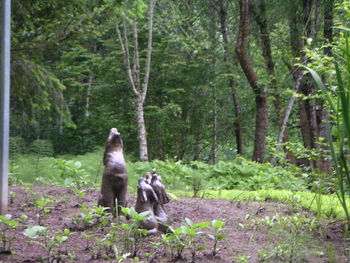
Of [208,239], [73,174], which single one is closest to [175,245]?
[208,239]

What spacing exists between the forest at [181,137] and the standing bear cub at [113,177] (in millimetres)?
97

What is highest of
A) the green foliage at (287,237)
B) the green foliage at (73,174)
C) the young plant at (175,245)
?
the green foliage at (73,174)

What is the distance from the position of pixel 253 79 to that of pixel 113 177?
8.58 metres

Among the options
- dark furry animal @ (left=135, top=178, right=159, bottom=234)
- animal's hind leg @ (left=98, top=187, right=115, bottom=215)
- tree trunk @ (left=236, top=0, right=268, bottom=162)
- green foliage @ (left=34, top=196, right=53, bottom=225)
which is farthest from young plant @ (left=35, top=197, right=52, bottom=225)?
tree trunk @ (left=236, top=0, right=268, bottom=162)

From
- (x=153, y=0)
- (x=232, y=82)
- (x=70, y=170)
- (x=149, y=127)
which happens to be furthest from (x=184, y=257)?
(x=232, y=82)

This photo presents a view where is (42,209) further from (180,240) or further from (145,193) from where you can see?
(180,240)

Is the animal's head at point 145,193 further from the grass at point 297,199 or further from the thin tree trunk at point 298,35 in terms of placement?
the thin tree trunk at point 298,35

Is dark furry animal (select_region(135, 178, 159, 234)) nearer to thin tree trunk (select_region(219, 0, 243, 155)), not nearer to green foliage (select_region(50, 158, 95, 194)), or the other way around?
green foliage (select_region(50, 158, 95, 194))

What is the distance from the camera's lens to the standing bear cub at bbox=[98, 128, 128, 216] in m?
4.19

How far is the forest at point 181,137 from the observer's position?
332 centimetres

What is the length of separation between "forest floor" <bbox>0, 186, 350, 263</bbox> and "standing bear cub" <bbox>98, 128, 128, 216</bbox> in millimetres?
398

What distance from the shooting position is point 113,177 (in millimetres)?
4188

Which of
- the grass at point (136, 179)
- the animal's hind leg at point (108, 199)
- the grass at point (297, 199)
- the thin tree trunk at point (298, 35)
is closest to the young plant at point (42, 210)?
the animal's hind leg at point (108, 199)

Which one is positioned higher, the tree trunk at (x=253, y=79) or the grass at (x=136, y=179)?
the tree trunk at (x=253, y=79)
